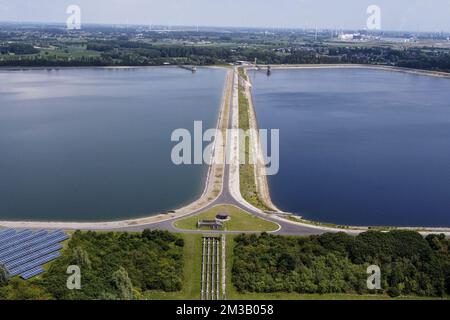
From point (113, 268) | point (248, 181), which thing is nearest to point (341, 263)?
point (113, 268)

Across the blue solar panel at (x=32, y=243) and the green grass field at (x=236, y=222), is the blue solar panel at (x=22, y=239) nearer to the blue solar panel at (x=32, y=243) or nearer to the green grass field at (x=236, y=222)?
the blue solar panel at (x=32, y=243)

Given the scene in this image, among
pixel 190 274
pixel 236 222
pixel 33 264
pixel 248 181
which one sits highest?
pixel 248 181

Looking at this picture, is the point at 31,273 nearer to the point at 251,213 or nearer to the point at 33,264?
the point at 33,264

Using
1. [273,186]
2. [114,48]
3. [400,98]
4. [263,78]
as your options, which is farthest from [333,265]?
[114,48]

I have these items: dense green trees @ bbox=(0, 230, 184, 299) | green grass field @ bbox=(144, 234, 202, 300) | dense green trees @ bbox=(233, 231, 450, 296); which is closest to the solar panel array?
dense green trees @ bbox=(0, 230, 184, 299)

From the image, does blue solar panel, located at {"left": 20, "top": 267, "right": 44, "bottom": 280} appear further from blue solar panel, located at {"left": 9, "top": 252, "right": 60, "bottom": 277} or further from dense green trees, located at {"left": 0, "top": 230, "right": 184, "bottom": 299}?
dense green trees, located at {"left": 0, "top": 230, "right": 184, "bottom": 299}

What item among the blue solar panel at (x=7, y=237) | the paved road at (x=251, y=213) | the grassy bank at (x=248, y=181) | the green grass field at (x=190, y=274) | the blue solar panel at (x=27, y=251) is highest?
the grassy bank at (x=248, y=181)

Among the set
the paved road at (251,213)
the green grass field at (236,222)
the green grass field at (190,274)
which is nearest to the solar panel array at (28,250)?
the paved road at (251,213)
